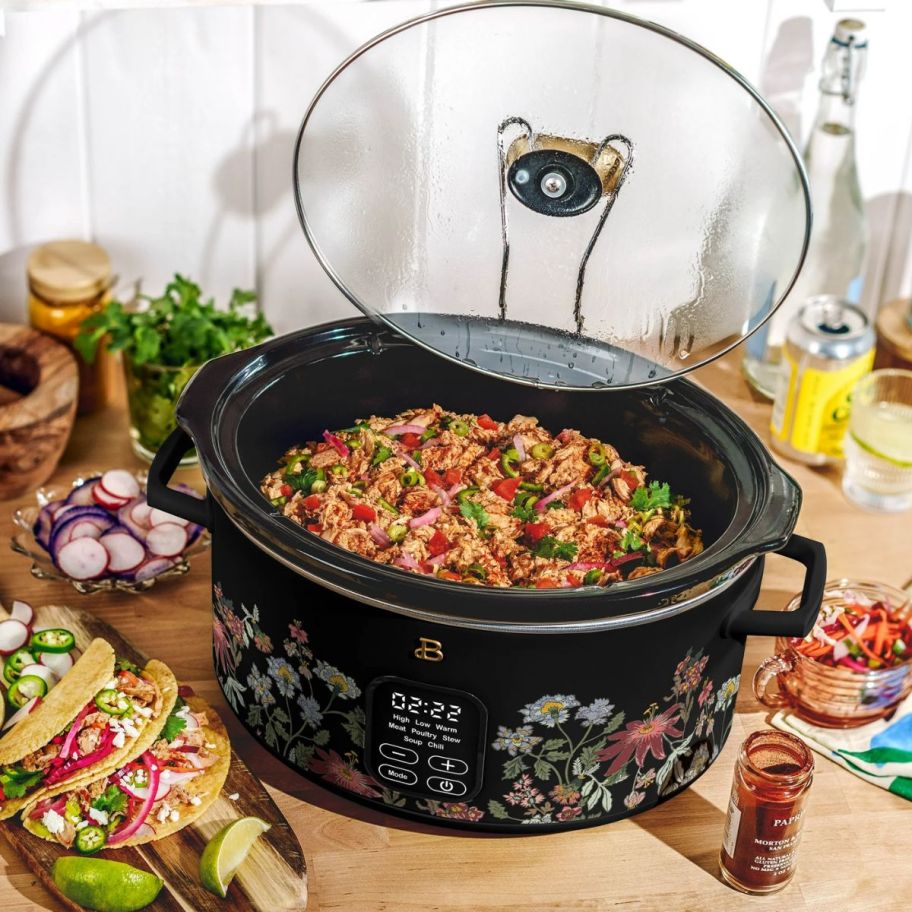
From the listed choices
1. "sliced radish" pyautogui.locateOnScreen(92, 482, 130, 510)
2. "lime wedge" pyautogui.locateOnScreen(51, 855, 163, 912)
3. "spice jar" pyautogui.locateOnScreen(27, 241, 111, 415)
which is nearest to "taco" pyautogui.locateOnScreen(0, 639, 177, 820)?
"lime wedge" pyautogui.locateOnScreen(51, 855, 163, 912)

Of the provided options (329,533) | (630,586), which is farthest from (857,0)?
(329,533)

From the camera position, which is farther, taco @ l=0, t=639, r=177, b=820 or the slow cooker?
taco @ l=0, t=639, r=177, b=820

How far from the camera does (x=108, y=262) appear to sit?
2.33 meters

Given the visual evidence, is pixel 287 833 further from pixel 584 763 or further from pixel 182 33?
pixel 182 33

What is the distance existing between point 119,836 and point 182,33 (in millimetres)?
1264

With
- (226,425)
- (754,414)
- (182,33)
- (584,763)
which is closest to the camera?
(584,763)

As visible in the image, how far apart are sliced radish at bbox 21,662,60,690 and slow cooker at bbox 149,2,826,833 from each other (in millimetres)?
223

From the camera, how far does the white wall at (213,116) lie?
2250 millimetres

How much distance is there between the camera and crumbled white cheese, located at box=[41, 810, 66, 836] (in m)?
1.62

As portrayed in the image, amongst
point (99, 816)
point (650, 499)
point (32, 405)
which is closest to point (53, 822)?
point (99, 816)

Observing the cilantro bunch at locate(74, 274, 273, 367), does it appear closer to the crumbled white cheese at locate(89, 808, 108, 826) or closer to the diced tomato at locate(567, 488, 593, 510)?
the diced tomato at locate(567, 488, 593, 510)

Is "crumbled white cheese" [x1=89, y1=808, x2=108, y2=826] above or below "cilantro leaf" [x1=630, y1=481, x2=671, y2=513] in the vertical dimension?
below

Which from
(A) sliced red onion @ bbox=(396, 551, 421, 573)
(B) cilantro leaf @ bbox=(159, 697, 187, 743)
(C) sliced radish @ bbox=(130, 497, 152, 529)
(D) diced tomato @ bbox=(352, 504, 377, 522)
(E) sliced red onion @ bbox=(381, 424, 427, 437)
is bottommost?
(B) cilantro leaf @ bbox=(159, 697, 187, 743)

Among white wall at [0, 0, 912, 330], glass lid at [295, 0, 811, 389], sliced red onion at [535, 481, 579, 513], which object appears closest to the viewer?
glass lid at [295, 0, 811, 389]
